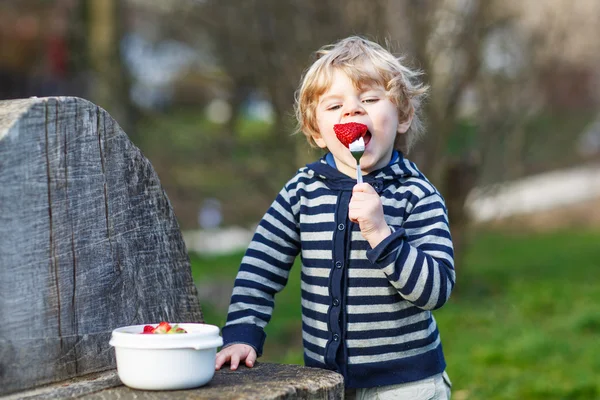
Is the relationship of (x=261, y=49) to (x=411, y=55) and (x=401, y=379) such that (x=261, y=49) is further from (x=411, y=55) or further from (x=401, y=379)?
(x=401, y=379)

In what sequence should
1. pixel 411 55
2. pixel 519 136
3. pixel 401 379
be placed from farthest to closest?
pixel 519 136
pixel 411 55
pixel 401 379

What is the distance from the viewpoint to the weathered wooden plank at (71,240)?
6.62 ft

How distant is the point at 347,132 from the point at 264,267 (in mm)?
481

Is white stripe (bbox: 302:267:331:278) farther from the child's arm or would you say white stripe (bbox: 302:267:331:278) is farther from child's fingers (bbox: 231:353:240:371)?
child's fingers (bbox: 231:353:240:371)

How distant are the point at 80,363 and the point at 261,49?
377cm

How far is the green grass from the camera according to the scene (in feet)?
14.1

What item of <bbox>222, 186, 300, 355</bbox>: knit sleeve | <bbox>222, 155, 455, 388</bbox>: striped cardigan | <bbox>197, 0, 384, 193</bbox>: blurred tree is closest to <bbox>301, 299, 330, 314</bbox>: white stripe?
<bbox>222, 155, 455, 388</bbox>: striped cardigan

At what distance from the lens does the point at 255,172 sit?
241 inches

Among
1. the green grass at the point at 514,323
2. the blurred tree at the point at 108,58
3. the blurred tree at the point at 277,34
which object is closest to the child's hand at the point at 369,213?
the green grass at the point at 514,323

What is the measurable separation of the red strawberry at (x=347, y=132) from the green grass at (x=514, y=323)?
7.03ft

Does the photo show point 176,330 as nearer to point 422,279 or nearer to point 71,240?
point 71,240

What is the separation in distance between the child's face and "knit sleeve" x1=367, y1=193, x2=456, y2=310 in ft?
0.66

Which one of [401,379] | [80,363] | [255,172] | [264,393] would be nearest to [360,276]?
[401,379]

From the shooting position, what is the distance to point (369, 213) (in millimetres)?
2174
